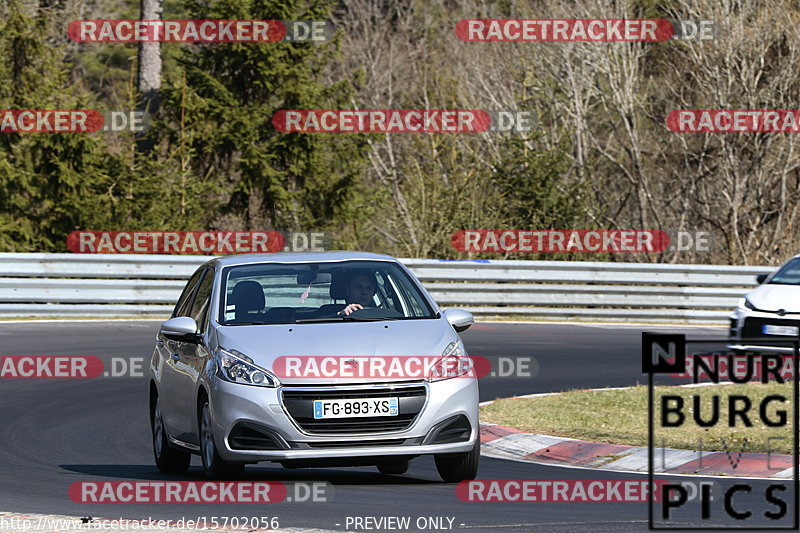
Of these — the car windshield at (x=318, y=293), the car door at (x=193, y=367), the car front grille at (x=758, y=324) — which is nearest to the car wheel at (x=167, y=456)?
the car door at (x=193, y=367)

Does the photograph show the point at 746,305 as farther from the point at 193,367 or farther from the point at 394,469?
the point at 193,367

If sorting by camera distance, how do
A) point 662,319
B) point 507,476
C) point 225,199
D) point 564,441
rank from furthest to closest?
point 225,199 → point 662,319 → point 564,441 → point 507,476

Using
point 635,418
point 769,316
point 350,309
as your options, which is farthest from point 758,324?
point 350,309

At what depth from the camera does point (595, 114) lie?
34.7 metres

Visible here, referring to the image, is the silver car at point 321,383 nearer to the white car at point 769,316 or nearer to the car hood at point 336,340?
the car hood at point 336,340

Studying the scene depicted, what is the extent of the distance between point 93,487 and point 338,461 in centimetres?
172

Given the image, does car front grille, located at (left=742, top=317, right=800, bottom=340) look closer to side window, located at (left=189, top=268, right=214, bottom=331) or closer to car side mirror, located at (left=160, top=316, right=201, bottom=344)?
side window, located at (left=189, top=268, right=214, bottom=331)

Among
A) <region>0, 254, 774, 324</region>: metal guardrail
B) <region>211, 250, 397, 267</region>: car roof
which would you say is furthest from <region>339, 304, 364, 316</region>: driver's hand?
<region>0, 254, 774, 324</region>: metal guardrail

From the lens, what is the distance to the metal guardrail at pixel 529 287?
75.0 feet

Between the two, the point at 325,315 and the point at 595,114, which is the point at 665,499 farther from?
the point at 595,114

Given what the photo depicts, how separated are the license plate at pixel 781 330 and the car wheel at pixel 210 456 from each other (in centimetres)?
1004

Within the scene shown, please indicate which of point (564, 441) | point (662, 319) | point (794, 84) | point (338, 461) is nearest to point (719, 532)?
point (338, 461)

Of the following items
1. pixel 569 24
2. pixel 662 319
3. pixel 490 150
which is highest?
pixel 569 24

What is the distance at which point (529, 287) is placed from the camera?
2419cm
